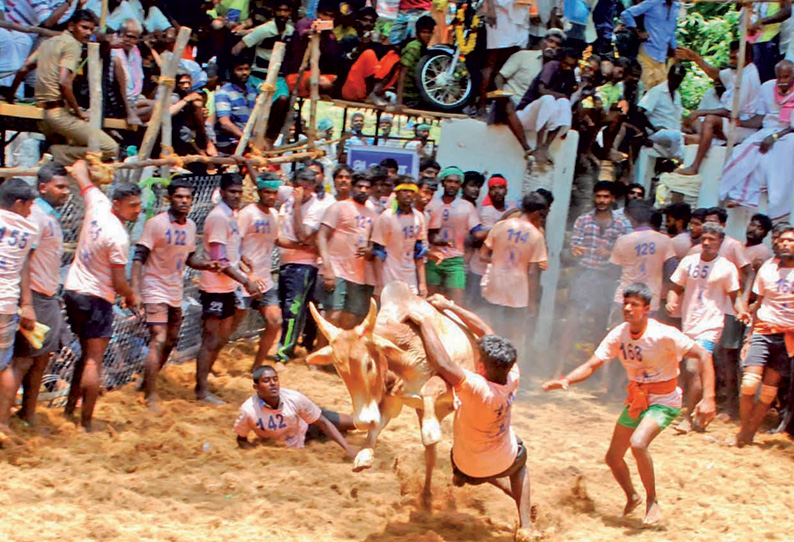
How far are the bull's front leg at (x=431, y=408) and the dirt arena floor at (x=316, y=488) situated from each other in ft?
3.22

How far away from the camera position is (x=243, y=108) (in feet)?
43.2

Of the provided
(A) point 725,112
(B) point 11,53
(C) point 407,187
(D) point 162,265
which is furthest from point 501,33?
(D) point 162,265

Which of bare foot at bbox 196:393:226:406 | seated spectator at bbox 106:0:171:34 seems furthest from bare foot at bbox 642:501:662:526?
seated spectator at bbox 106:0:171:34

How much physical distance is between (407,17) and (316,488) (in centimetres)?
999

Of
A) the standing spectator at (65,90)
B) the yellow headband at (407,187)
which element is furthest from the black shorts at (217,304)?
the yellow headband at (407,187)

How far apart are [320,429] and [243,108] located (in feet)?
19.7

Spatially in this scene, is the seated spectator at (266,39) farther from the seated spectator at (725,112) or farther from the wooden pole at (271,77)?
the seated spectator at (725,112)

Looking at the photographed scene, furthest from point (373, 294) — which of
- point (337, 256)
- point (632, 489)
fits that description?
point (632, 489)

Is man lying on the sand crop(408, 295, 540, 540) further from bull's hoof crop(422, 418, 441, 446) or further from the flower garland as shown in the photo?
the flower garland

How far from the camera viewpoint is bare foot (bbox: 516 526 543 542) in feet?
20.5

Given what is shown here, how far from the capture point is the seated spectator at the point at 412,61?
14242mm

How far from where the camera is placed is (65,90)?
33.6 ft

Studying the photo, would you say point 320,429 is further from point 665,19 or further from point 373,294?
point 665,19

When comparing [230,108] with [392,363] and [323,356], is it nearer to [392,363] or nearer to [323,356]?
[392,363]
